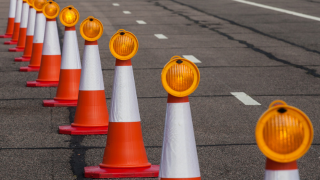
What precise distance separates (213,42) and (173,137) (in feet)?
33.8

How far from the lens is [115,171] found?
14.4 ft

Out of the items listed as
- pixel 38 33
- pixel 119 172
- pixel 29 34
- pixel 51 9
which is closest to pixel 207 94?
pixel 51 9

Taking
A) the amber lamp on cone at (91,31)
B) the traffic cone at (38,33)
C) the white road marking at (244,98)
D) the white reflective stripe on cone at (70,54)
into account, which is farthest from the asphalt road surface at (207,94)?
the amber lamp on cone at (91,31)

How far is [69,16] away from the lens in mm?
6789

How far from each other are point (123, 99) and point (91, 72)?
1178 mm

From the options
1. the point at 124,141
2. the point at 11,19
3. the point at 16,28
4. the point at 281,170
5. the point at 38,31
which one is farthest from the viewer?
the point at 11,19

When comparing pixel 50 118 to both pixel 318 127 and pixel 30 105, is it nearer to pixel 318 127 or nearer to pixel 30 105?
pixel 30 105

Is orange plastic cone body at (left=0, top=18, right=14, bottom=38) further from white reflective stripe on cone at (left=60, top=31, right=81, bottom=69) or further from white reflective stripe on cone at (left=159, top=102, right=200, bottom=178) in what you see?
white reflective stripe on cone at (left=159, top=102, right=200, bottom=178)

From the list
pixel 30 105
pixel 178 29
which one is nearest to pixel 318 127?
pixel 30 105

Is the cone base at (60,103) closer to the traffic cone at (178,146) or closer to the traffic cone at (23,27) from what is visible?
the traffic cone at (178,146)

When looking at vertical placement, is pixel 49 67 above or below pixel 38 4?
below

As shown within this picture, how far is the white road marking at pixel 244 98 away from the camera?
23.7 ft

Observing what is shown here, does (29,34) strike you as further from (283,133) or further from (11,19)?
(283,133)

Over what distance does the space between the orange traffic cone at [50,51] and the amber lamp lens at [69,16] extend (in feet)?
3.49
